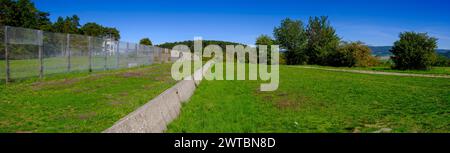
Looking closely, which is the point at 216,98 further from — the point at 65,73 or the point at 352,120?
the point at 65,73

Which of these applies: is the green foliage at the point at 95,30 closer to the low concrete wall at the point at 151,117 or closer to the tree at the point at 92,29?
the tree at the point at 92,29

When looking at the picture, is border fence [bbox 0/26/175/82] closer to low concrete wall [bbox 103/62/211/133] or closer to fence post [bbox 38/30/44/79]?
fence post [bbox 38/30/44/79]

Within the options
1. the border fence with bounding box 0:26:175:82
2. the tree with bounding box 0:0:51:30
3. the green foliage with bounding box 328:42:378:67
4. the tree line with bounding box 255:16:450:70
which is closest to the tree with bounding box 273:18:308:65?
the tree line with bounding box 255:16:450:70

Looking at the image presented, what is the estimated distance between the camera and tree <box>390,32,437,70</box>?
144 ft

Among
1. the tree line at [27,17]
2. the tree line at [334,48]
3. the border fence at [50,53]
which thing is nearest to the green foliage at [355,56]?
the tree line at [334,48]

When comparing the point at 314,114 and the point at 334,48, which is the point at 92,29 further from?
the point at 314,114

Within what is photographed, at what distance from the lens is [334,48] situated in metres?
76.1

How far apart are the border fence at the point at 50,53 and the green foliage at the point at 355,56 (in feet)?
149

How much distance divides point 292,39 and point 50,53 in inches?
3606

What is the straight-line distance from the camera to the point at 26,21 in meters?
80.9

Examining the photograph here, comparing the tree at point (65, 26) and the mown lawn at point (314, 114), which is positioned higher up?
the tree at point (65, 26)

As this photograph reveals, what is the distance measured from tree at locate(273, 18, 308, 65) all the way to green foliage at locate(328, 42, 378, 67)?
29879mm

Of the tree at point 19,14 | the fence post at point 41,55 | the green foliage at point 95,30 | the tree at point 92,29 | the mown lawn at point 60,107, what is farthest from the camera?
the green foliage at point 95,30

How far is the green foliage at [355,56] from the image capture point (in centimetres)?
6506
